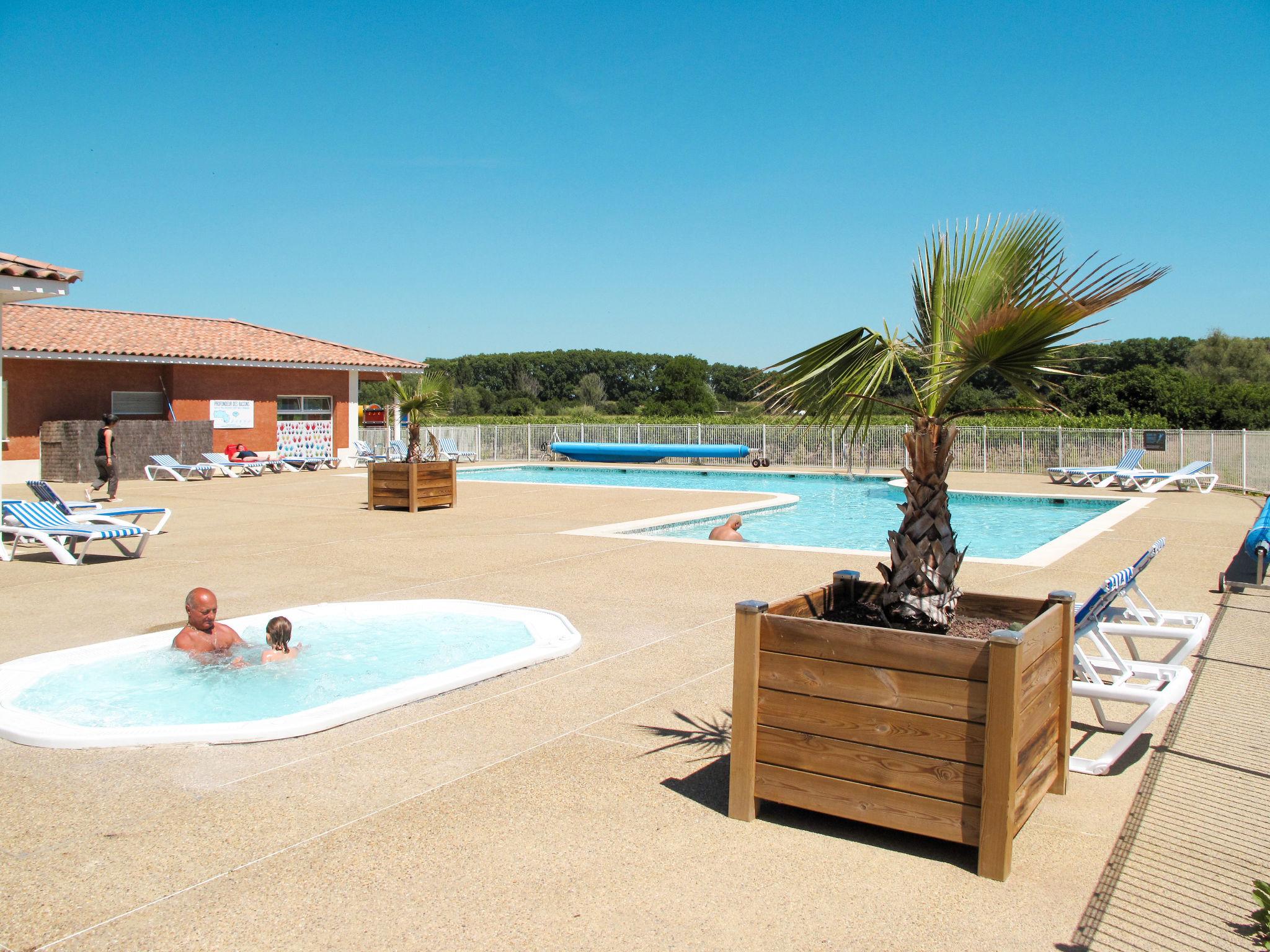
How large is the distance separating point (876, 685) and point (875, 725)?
0.49 ft

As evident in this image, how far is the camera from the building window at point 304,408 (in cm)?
3142

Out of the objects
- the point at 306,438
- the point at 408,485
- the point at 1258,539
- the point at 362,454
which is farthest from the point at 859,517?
the point at 306,438

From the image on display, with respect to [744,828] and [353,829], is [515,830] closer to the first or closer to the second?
[353,829]

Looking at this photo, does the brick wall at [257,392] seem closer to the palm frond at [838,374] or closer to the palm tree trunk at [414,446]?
the palm tree trunk at [414,446]

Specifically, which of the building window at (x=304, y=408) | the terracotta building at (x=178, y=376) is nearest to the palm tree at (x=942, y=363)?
the terracotta building at (x=178, y=376)

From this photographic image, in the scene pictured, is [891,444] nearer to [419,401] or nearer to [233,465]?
[419,401]

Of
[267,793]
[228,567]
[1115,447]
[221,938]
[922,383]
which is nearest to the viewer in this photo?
[221,938]

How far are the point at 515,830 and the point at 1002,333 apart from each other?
2.82 meters

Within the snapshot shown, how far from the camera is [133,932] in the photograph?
119 inches

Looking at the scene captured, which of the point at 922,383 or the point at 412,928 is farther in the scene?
the point at 922,383

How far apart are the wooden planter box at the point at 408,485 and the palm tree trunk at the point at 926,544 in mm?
13163

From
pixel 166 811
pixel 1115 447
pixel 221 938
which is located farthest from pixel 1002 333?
pixel 1115 447

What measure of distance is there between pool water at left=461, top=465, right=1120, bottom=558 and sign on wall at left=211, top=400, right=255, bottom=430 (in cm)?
709

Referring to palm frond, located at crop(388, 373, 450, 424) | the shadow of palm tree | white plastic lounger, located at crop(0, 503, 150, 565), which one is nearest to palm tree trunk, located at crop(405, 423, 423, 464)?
palm frond, located at crop(388, 373, 450, 424)
